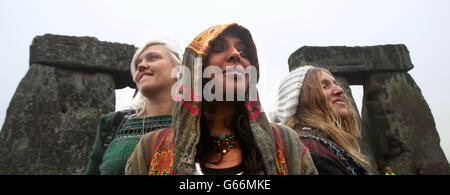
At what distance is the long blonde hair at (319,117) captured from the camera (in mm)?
1884

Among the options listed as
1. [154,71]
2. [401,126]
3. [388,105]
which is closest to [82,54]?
[154,71]

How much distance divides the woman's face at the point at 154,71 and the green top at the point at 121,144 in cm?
20

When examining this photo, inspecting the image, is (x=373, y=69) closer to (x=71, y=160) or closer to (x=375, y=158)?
(x=375, y=158)

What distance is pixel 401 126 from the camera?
5.08 m

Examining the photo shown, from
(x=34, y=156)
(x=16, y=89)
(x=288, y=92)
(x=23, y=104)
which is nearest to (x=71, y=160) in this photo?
(x=34, y=156)

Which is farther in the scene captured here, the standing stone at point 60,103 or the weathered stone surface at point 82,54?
the weathered stone surface at point 82,54

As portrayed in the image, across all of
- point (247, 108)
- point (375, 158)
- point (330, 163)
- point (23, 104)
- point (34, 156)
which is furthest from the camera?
point (375, 158)

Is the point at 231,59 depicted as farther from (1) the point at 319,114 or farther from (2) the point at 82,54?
(2) the point at 82,54

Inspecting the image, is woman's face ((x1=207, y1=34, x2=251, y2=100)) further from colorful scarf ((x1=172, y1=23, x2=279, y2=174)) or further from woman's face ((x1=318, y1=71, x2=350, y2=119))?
woman's face ((x1=318, y1=71, x2=350, y2=119))

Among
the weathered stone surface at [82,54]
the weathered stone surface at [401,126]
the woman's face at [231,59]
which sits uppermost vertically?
the weathered stone surface at [82,54]

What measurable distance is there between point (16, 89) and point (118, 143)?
334cm

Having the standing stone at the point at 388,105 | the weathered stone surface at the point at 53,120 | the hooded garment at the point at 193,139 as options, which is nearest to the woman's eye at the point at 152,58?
the hooded garment at the point at 193,139

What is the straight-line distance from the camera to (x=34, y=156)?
3.62 metres

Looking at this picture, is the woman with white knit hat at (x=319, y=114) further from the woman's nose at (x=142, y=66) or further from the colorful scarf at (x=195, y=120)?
the woman's nose at (x=142, y=66)
